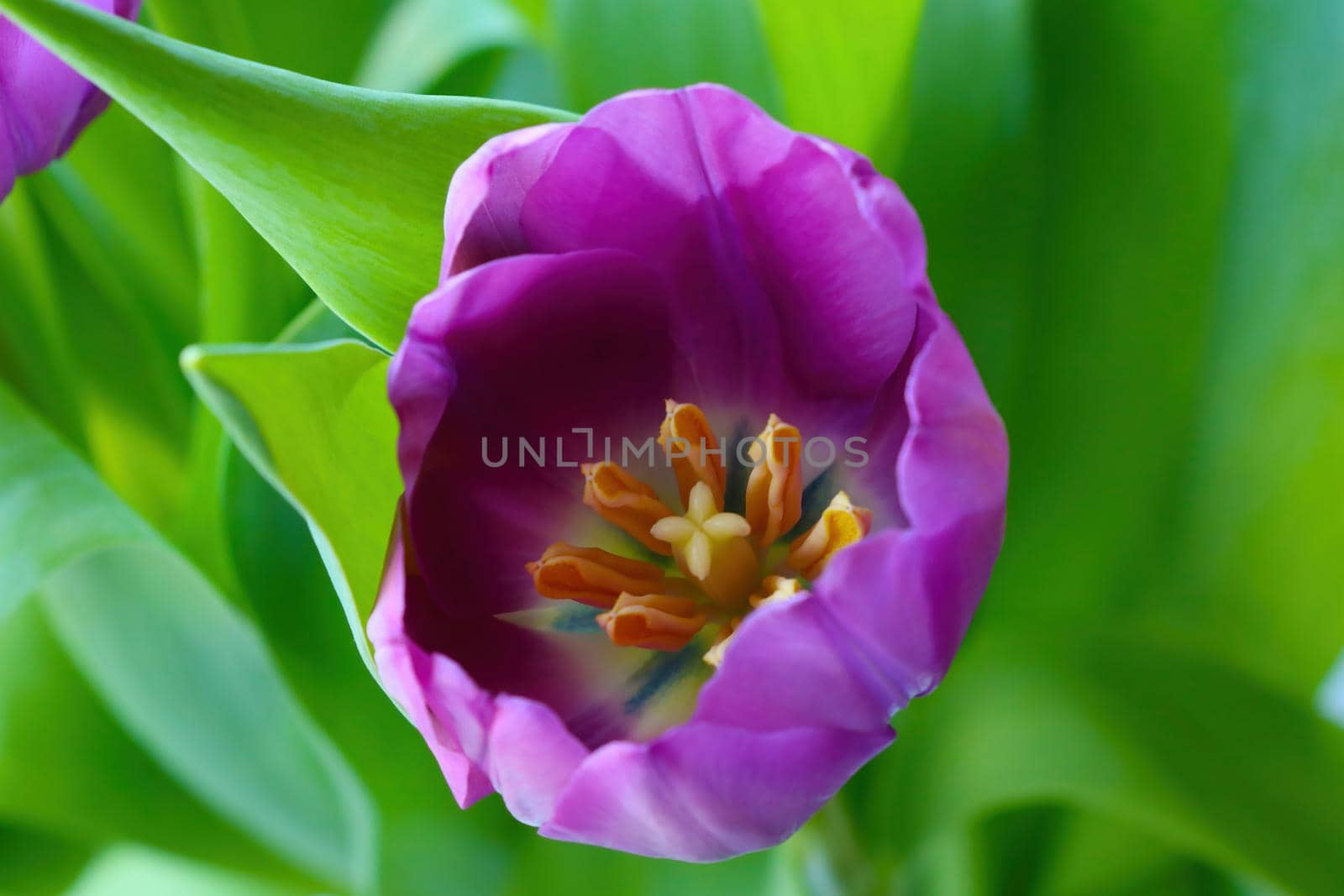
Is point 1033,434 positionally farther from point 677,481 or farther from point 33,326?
point 33,326

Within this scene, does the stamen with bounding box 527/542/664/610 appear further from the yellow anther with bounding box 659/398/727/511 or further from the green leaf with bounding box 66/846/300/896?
the green leaf with bounding box 66/846/300/896

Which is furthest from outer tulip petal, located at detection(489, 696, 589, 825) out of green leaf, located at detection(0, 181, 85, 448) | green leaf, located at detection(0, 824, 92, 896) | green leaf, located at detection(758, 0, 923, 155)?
green leaf, located at detection(0, 824, 92, 896)

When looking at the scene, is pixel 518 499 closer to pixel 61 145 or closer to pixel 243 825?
pixel 61 145

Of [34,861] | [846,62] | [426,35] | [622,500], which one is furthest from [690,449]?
[34,861]

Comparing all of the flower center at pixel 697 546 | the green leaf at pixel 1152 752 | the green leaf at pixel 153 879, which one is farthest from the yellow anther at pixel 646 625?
the green leaf at pixel 153 879

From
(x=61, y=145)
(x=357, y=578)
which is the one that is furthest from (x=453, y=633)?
(x=61, y=145)

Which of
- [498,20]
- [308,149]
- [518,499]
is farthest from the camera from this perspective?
[498,20]

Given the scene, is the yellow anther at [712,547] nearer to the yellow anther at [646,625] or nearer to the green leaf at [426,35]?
the yellow anther at [646,625]
